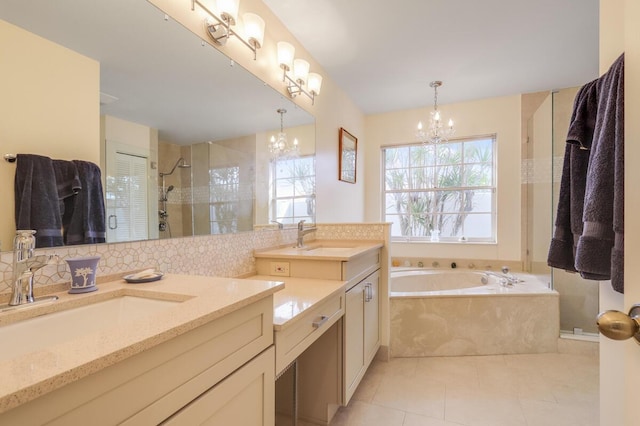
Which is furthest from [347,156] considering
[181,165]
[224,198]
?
[181,165]

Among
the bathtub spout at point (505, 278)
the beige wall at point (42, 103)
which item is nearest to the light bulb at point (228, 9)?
the beige wall at point (42, 103)

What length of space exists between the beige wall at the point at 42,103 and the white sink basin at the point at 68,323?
23 cm

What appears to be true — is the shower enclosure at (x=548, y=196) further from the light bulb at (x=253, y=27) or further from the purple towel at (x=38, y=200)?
the purple towel at (x=38, y=200)

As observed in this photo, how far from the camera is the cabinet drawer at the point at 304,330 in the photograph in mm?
1029

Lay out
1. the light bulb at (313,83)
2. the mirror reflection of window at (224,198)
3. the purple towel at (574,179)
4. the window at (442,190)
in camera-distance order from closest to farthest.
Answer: the purple towel at (574,179), the mirror reflection of window at (224,198), the light bulb at (313,83), the window at (442,190)

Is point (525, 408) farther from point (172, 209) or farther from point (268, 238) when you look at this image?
point (172, 209)

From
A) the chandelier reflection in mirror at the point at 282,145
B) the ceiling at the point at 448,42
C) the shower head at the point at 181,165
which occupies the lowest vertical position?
the shower head at the point at 181,165

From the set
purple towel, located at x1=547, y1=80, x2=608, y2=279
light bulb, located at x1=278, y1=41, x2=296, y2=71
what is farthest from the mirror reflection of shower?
purple towel, located at x1=547, y1=80, x2=608, y2=279

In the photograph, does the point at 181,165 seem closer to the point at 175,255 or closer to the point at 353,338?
the point at 175,255

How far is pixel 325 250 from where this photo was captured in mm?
2168

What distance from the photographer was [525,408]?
1783 mm

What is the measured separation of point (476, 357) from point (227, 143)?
2504 millimetres

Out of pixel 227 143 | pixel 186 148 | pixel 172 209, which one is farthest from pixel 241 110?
pixel 172 209

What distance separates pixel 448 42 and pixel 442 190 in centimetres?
181
